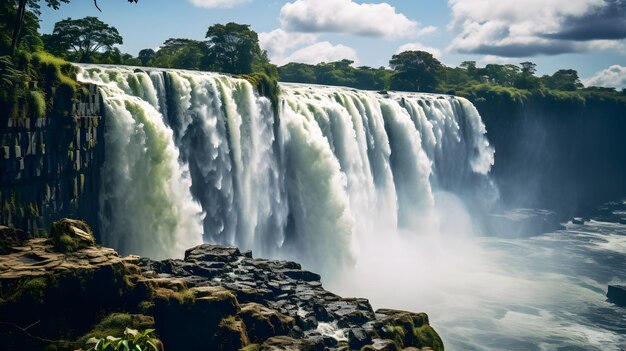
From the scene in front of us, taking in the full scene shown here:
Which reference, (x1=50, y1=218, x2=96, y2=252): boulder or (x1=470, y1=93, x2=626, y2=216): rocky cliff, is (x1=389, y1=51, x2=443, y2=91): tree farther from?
(x1=50, y1=218, x2=96, y2=252): boulder

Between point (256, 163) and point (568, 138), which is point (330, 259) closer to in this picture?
point (256, 163)

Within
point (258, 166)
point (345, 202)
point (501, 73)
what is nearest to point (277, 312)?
point (258, 166)

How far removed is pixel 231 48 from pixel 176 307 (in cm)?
4192

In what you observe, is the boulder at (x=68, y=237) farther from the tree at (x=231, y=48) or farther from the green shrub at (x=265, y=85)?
the tree at (x=231, y=48)

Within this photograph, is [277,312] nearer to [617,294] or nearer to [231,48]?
Answer: [617,294]

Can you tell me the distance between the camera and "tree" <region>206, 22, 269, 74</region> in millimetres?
52625

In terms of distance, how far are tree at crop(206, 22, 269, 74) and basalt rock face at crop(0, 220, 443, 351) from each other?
36.2 m

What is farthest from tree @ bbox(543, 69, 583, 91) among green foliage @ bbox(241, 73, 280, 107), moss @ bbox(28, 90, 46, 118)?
moss @ bbox(28, 90, 46, 118)

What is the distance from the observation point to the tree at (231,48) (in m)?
52.6

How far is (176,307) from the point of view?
45.8ft

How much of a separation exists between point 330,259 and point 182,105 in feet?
39.6

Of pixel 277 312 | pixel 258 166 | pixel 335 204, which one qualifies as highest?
pixel 258 166

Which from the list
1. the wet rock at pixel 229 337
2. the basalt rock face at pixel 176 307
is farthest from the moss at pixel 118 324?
the wet rock at pixel 229 337

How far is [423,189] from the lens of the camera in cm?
4216
